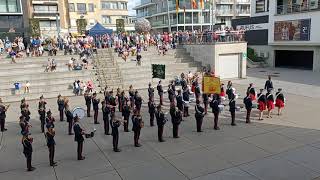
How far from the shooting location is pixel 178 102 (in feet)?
50.7

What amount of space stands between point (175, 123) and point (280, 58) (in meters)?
30.4

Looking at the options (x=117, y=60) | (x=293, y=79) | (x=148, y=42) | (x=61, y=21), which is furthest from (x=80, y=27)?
(x=293, y=79)

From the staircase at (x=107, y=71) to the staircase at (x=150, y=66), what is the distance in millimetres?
469

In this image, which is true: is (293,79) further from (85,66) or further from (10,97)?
(10,97)

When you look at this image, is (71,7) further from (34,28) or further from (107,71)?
(107,71)

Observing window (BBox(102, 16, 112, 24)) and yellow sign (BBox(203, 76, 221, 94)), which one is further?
window (BBox(102, 16, 112, 24))

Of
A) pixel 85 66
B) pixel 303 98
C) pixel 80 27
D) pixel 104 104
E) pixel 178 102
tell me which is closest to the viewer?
pixel 104 104

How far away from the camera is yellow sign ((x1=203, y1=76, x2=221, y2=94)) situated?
14.9m

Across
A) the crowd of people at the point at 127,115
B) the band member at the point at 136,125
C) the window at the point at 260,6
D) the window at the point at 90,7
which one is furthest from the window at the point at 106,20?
the band member at the point at 136,125

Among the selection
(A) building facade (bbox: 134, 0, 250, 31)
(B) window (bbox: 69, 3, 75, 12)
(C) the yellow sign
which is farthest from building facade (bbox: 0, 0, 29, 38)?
(C) the yellow sign

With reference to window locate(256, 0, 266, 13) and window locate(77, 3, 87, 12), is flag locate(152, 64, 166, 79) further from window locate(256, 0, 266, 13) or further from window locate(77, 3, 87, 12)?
window locate(77, 3, 87, 12)

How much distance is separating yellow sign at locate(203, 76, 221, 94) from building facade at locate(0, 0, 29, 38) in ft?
117

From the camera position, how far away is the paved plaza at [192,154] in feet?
30.9

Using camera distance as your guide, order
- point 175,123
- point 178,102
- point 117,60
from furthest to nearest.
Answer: point 117,60 < point 178,102 < point 175,123
